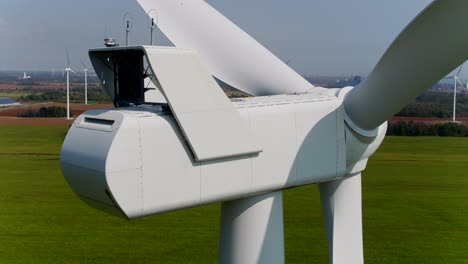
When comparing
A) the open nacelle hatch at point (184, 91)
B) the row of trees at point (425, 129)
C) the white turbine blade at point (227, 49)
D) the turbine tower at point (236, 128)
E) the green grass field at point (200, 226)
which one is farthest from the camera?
the row of trees at point (425, 129)

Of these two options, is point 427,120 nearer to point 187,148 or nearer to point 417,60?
point 417,60

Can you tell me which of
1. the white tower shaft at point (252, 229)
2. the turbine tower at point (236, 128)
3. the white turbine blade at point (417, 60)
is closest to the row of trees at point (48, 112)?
the turbine tower at point (236, 128)

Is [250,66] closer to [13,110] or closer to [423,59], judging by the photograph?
[423,59]

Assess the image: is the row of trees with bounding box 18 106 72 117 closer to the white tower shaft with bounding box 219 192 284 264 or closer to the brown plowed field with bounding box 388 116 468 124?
the brown plowed field with bounding box 388 116 468 124

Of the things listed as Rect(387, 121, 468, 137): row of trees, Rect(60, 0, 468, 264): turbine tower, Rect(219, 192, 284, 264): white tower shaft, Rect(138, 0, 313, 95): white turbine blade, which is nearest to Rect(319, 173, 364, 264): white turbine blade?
Rect(60, 0, 468, 264): turbine tower

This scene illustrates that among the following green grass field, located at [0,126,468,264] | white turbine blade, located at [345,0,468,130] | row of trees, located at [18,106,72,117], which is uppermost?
white turbine blade, located at [345,0,468,130]

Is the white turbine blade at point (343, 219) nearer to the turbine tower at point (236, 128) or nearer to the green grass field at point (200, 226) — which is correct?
the turbine tower at point (236, 128)
